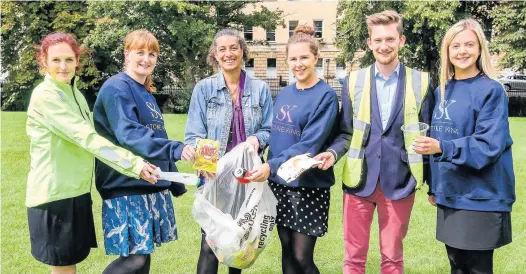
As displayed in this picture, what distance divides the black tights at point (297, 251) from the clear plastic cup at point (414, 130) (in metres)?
0.92

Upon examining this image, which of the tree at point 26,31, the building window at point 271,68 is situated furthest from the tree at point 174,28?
the building window at point 271,68

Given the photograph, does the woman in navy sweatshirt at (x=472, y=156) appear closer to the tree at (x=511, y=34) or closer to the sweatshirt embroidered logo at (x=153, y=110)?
the sweatshirt embroidered logo at (x=153, y=110)

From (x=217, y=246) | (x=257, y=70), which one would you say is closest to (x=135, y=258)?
(x=217, y=246)

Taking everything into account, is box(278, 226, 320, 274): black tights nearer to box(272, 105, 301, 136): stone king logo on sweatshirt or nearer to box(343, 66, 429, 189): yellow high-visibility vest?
box(343, 66, 429, 189): yellow high-visibility vest

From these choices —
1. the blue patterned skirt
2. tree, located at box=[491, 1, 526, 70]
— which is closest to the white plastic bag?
the blue patterned skirt

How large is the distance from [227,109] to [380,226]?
1.30 meters

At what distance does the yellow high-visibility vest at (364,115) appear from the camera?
324cm

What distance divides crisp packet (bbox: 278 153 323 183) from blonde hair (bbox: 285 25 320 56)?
76 cm

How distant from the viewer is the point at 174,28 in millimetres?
23906

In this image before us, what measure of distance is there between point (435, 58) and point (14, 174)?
Answer: 70.6ft

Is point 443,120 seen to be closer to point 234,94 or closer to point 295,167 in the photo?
point 295,167

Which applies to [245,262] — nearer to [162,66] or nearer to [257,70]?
[162,66]

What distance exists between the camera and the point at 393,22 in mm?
3295

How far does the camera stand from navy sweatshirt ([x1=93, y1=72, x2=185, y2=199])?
3139 millimetres
